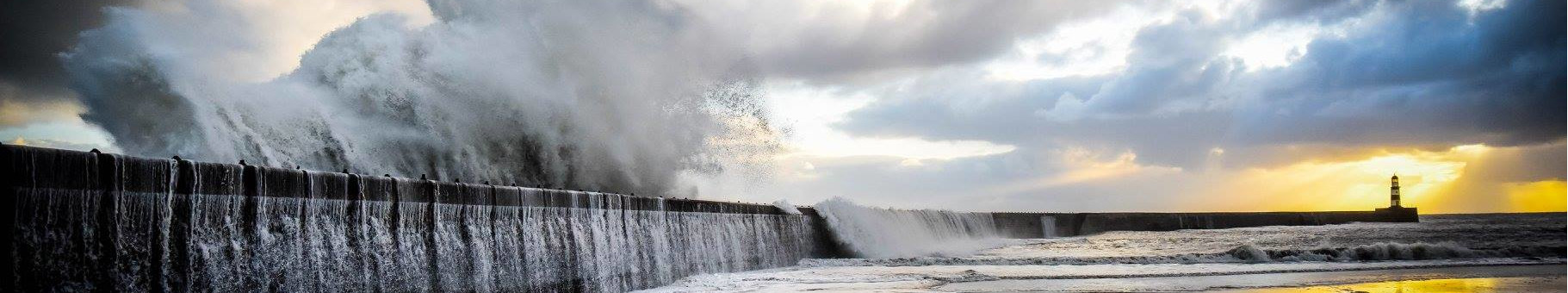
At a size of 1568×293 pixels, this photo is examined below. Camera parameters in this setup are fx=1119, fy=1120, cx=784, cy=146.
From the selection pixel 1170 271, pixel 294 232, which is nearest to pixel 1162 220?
pixel 1170 271

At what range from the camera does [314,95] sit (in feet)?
74.0

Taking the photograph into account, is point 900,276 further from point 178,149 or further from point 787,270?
point 178,149

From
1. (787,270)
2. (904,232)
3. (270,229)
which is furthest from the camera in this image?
(904,232)

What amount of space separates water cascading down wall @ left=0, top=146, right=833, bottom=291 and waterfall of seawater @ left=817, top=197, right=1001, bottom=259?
15672 millimetres

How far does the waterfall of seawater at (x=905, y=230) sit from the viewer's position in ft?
98.6

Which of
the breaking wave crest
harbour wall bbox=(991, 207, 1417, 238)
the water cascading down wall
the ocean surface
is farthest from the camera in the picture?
harbour wall bbox=(991, 207, 1417, 238)

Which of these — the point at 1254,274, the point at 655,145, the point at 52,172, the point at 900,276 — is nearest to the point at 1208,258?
the point at 1254,274

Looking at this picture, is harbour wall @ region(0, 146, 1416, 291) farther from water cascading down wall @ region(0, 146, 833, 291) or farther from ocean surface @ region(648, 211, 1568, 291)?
ocean surface @ region(648, 211, 1568, 291)

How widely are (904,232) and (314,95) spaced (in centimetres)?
2003

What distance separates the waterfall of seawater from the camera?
30062 millimetres

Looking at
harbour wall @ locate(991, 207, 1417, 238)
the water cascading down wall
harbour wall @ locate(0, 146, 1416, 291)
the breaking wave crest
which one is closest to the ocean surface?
the breaking wave crest

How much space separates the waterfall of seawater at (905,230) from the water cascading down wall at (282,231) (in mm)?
15672

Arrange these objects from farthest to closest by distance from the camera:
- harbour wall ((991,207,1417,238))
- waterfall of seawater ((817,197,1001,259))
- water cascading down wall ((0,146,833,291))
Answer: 1. harbour wall ((991,207,1417,238))
2. waterfall of seawater ((817,197,1001,259))
3. water cascading down wall ((0,146,833,291))

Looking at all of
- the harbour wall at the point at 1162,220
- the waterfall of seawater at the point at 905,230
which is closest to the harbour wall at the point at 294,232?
the waterfall of seawater at the point at 905,230
